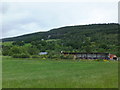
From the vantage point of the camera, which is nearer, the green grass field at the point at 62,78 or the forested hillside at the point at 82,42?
the green grass field at the point at 62,78

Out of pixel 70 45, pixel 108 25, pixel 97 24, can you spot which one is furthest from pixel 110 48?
pixel 97 24

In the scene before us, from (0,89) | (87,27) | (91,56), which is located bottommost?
(91,56)

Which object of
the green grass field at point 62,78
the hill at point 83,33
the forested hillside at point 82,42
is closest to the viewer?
the green grass field at point 62,78

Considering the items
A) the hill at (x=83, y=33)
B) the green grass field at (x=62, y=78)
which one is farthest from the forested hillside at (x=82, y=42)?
the green grass field at (x=62, y=78)

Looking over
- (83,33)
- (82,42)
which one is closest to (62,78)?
(82,42)

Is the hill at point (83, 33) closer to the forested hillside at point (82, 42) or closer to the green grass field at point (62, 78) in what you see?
the forested hillside at point (82, 42)

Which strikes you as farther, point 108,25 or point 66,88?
point 108,25

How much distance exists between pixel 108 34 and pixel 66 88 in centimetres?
10590

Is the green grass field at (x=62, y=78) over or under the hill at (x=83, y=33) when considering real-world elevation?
under

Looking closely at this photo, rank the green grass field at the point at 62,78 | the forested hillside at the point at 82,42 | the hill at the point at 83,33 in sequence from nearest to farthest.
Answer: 1. the green grass field at the point at 62,78
2. the forested hillside at the point at 82,42
3. the hill at the point at 83,33

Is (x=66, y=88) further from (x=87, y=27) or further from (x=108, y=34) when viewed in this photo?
(x=87, y=27)

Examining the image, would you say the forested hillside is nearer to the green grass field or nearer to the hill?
the hill

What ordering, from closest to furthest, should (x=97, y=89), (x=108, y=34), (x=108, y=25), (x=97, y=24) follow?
(x=97, y=89)
(x=108, y=34)
(x=108, y=25)
(x=97, y=24)

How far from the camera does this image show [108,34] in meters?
110
